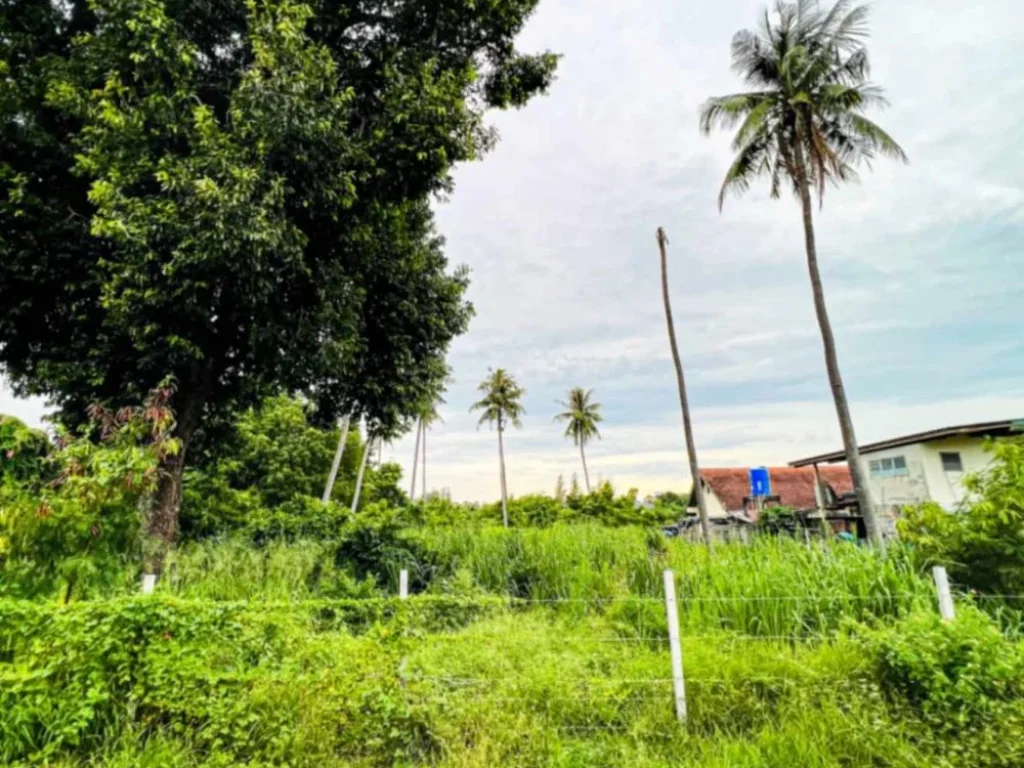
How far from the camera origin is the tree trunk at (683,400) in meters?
13.2

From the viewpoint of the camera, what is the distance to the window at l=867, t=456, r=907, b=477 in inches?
631

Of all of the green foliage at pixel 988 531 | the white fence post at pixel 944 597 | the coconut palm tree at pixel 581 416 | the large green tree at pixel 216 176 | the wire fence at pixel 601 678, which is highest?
the coconut palm tree at pixel 581 416

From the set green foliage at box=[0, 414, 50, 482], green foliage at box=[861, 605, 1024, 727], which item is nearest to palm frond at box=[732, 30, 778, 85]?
green foliage at box=[861, 605, 1024, 727]

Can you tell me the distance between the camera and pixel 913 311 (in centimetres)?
961

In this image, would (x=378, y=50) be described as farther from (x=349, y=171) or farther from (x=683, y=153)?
(x=683, y=153)

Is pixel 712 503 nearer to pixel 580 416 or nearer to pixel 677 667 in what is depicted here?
pixel 580 416

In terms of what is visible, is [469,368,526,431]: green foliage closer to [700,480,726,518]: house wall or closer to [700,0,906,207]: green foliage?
[700,480,726,518]: house wall

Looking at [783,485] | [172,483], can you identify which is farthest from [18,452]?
[783,485]

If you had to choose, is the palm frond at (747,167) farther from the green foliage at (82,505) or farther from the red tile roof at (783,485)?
the red tile roof at (783,485)

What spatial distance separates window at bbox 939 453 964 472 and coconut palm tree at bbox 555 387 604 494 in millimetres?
20573

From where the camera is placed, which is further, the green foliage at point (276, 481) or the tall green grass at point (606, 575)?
the green foliage at point (276, 481)

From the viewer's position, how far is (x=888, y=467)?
16703 mm

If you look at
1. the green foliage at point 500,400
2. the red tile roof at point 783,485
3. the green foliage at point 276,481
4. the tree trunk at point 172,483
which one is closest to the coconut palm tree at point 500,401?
the green foliage at point 500,400

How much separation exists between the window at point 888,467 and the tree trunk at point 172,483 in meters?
19.8
